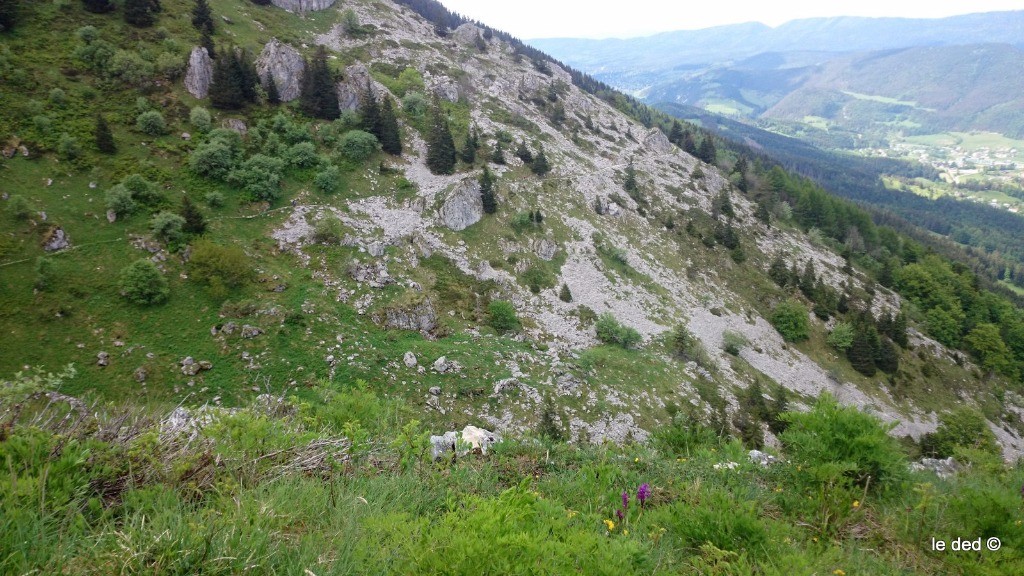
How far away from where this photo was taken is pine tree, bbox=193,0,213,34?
42.1 meters

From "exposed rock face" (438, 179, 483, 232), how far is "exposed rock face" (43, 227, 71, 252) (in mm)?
23593

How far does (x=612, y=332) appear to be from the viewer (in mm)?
32438

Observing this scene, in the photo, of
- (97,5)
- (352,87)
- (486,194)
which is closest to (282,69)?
(352,87)

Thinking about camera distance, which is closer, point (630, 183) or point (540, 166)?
point (540, 166)

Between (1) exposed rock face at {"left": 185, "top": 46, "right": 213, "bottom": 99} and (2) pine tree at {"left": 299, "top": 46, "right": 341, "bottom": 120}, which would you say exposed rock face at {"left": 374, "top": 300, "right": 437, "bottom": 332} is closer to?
(2) pine tree at {"left": 299, "top": 46, "right": 341, "bottom": 120}

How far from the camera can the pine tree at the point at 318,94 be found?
132ft

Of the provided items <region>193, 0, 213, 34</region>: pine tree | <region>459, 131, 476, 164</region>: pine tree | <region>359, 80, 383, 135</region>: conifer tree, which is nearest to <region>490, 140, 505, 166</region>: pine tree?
<region>459, 131, 476, 164</region>: pine tree

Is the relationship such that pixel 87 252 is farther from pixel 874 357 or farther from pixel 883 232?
pixel 883 232

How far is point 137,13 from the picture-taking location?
121 ft

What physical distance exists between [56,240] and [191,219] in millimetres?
5817

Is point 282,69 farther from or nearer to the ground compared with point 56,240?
farther from the ground

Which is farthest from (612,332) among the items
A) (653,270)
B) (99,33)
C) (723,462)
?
(99,33)

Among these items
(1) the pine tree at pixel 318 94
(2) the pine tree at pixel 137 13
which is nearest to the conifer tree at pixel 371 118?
(1) the pine tree at pixel 318 94

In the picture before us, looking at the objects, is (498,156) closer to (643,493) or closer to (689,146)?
(643,493)
